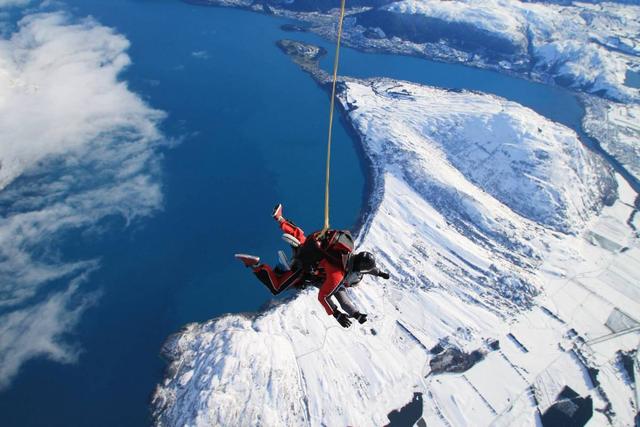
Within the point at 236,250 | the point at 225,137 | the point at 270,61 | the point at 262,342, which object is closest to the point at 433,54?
the point at 270,61

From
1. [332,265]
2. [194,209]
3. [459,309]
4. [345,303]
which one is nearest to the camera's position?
[332,265]

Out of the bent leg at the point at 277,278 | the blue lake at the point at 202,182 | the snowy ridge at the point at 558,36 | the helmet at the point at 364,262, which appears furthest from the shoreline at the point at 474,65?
the helmet at the point at 364,262

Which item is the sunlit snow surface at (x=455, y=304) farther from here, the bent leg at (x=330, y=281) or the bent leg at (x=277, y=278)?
the bent leg at (x=330, y=281)

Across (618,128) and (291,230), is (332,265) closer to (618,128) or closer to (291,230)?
(291,230)

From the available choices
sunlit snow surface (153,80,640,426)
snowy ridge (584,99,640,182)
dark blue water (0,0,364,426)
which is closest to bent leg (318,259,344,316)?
sunlit snow surface (153,80,640,426)

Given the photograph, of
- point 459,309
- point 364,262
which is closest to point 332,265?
point 364,262

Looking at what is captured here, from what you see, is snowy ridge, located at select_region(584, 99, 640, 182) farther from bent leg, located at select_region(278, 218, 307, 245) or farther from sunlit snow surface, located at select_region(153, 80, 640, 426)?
bent leg, located at select_region(278, 218, 307, 245)
